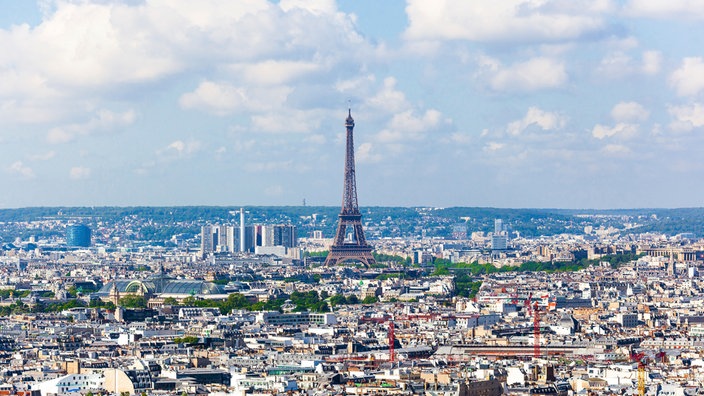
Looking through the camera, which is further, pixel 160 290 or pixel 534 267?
pixel 534 267

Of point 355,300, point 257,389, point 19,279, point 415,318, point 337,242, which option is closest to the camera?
point 257,389

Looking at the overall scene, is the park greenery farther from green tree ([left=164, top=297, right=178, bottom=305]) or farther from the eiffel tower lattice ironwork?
green tree ([left=164, top=297, right=178, bottom=305])

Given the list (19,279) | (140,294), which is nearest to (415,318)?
(140,294)

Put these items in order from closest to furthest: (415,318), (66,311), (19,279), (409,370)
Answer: (409,370) → (415,318) → (66,311) → (19,279)

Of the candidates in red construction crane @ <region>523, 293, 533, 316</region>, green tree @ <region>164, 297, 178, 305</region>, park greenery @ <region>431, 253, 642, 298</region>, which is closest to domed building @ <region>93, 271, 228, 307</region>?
green tree @ <region>164, 297, 178, 305</region>

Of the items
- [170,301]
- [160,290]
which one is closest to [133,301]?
[170,301]

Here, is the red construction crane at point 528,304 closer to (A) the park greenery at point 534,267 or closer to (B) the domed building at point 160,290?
(B) the domed building at point 160,290

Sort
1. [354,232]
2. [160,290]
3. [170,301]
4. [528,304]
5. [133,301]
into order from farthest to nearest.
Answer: [354,232], [160,290], [170,301], [133,301], [528,304]

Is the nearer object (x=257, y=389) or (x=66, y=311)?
(x=257, y=389)

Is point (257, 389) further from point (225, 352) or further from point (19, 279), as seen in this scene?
point (19, 279)

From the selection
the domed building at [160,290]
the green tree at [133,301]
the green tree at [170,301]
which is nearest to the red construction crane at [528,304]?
the green tree at [170,301]

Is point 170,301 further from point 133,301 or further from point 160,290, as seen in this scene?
point 160,290
